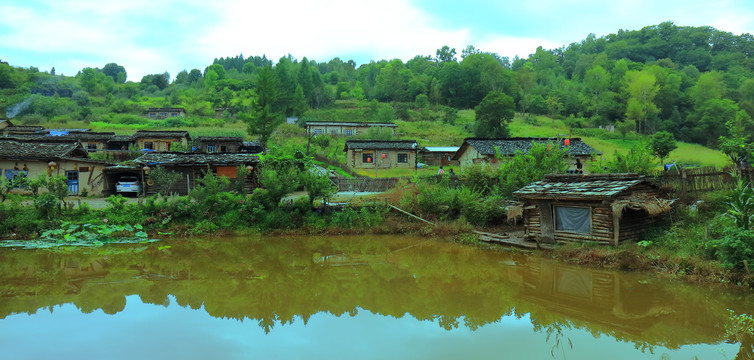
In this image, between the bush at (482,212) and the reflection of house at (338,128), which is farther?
the reflection of house at (338,128)

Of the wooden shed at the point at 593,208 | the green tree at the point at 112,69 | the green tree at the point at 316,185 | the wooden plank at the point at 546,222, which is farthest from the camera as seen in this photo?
the green tree at the point at 112,69

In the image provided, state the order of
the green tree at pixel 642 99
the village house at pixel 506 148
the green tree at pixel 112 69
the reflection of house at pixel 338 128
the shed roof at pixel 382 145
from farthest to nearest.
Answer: the green tree at pixel 112 69, the green tree at pixel 642 99, the reflection of house at pixel 338 128, the shed roof at pixel 382 145, the village house at pixel 506 148

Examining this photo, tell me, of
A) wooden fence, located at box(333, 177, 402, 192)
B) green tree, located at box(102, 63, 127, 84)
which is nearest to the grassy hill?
wooden fence, located at box(333, 177, 402, 192)

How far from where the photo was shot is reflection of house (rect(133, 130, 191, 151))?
1556 inches

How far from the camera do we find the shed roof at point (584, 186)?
14608mm

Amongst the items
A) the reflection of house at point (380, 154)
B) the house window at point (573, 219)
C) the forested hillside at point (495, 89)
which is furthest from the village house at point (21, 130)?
the house window at point (573, 219)

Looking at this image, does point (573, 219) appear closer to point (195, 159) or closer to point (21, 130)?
point (195, 159)

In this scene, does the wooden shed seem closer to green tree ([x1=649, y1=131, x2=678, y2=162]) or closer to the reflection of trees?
the reflection of trees

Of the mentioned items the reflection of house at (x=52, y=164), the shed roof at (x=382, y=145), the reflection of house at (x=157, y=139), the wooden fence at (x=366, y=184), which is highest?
the reflection of house at (x=157, y=139)

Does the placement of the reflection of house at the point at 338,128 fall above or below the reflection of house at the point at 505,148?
above

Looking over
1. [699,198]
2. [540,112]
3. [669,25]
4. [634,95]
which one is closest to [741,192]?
[699,198]

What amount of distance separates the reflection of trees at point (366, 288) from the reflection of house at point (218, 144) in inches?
929

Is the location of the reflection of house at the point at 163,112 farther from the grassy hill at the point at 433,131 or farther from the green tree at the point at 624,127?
the green tree at the point at 624,127

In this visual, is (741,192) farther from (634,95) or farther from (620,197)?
(634,95)
